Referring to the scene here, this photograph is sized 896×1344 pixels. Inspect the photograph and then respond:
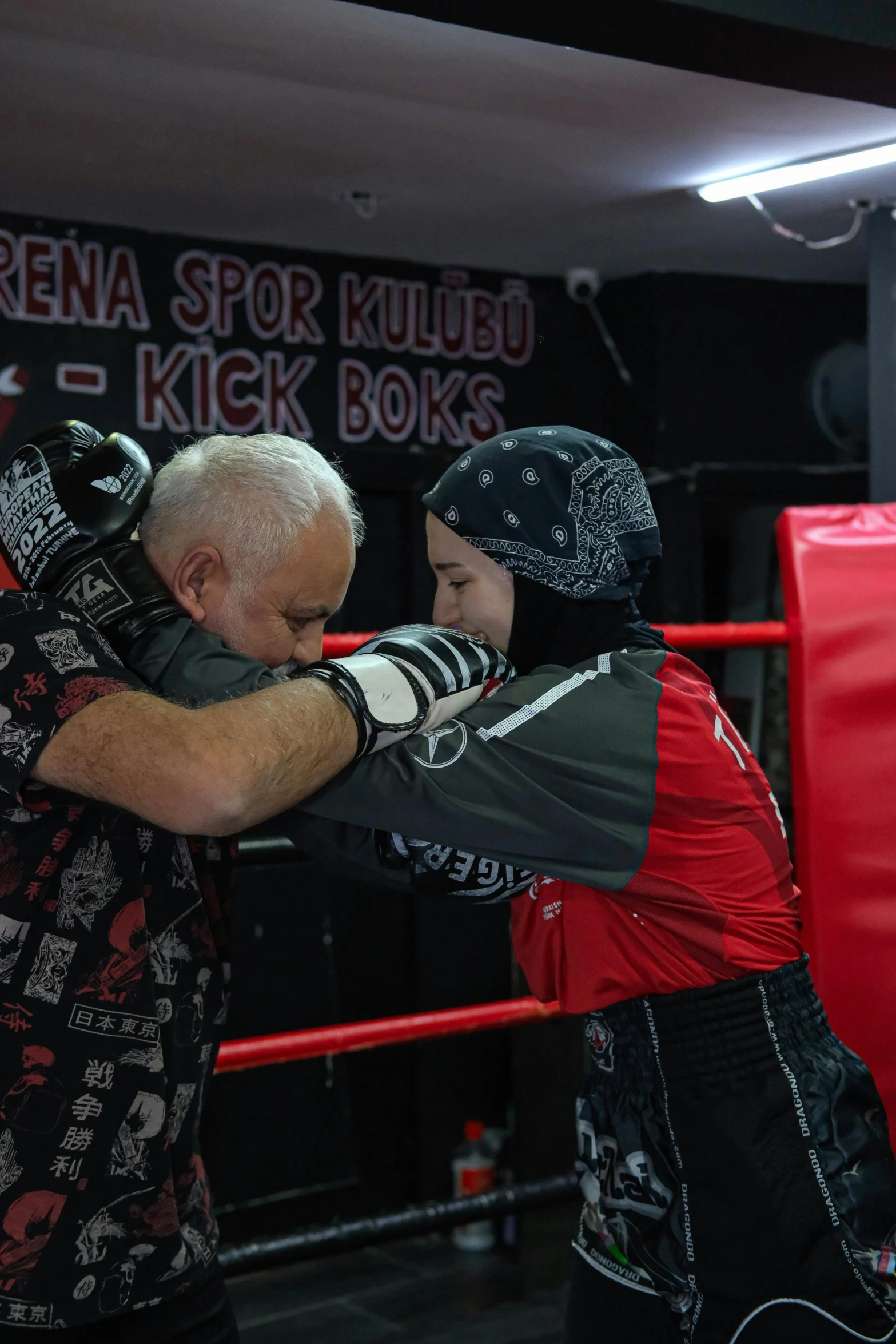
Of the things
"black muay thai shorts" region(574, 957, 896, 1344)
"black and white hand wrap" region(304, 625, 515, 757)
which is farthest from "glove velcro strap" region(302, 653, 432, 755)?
"black muay thai shorts" region(574, 957, 896, 1344)

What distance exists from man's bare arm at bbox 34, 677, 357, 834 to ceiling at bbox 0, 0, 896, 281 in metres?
1.74

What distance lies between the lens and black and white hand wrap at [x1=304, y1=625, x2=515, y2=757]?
114 cm

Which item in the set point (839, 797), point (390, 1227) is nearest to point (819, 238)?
point (839, 797)

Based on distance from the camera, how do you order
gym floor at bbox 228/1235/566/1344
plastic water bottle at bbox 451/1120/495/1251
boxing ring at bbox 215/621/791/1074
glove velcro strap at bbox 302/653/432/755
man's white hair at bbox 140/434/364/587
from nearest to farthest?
glove velcro strap at bbox 302/653/432/755, man's white hair at bbox 140/434/364/587, boxing ring at bbox 215/621/791/1074, gym floor at bbox 228/1235/566/1344, plastic water bottle at bbox 451/1120/495/1251

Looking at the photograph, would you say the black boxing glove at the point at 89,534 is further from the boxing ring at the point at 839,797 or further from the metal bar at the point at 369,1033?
the metal bar at the point at 369,1033

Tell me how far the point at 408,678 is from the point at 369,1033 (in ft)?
3.43

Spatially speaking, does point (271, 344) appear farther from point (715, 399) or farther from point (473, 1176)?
point (473, 1176)

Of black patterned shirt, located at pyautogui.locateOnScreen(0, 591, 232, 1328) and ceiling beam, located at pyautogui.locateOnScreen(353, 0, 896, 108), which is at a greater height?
ceiling beam, located at pyautogui.locateOnScreen(353, 0, 896, 108)

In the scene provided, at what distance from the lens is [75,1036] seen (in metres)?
1.11

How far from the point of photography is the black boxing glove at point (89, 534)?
117cm

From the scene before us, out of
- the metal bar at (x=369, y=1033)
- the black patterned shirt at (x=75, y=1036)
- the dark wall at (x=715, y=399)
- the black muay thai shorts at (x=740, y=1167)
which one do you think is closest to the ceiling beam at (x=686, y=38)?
the black patterned shirt at (x=75, y=1036)

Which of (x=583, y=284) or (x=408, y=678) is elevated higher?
(x=583, y=284)

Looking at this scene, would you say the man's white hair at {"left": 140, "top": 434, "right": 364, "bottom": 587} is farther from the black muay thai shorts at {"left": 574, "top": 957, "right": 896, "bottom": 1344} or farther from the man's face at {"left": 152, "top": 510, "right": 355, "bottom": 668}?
the black muay thai shorts at {"left": 574, "top": 957, "right": 896, "bottom": 1344}

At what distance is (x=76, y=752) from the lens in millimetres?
1036
